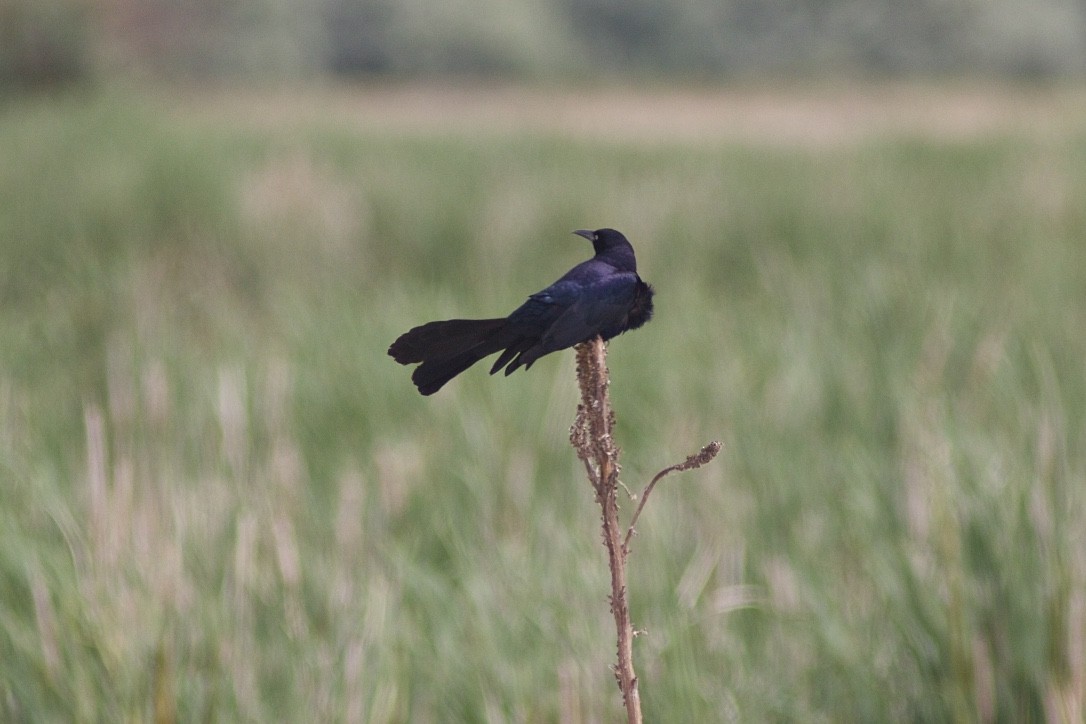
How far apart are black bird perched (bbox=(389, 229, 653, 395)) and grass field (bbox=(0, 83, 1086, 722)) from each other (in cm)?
28

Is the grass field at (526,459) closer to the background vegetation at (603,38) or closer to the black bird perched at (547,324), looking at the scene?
the black bird perched at (547,324)

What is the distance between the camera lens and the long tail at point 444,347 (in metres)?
0.46

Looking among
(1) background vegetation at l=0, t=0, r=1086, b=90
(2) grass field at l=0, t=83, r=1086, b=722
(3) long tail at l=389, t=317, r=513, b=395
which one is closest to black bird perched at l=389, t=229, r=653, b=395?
(3) long tail at l=389, t=317, r=513, b=395

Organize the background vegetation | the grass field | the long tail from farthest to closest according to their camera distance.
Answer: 1. the background vegetation
2. the grass field
3. the long tail

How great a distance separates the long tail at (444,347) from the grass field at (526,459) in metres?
0.31

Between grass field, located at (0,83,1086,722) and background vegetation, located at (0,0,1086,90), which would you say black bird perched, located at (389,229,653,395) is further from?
background vegetation, located at (0,0,1086,90)

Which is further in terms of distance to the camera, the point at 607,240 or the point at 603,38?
the point at 603,38

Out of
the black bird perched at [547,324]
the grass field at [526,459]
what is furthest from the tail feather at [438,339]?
the grass field at [526,459]

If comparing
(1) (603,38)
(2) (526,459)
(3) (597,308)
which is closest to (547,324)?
(3) (597,308)

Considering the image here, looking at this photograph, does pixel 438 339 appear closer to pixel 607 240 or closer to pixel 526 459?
pixel 607 240

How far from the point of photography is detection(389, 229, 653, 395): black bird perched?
470mm

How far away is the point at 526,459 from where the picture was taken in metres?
2.57

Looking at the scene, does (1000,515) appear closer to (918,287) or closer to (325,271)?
(918,287)

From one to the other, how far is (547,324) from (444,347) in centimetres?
6
